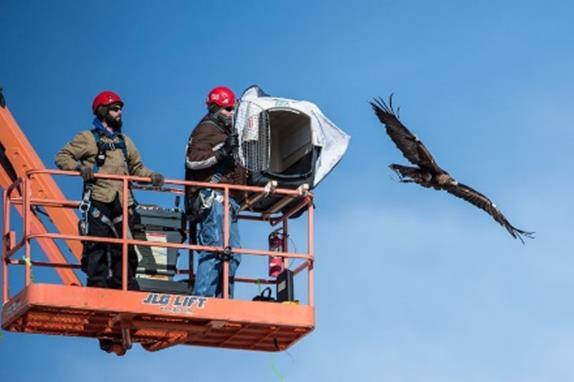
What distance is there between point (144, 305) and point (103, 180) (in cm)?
173

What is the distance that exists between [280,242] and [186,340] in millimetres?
2044

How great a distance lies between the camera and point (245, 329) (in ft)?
83.8

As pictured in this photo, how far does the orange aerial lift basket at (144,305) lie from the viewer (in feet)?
79.4

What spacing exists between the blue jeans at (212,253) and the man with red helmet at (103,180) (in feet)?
3.16

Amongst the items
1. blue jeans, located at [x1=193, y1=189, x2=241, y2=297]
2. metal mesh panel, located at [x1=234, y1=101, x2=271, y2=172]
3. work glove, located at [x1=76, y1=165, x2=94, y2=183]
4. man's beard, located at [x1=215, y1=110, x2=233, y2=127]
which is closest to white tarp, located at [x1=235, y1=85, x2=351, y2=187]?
metal mesh panel, located at [x1=234, y1=101, x2=271, y2=172]

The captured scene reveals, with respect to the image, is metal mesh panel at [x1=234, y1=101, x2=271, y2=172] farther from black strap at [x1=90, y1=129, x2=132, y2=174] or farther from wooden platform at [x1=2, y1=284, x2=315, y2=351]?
wooden platform at [x1=2, y1=284, x2=315, y2=351]

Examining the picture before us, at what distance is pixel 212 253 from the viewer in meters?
25.0

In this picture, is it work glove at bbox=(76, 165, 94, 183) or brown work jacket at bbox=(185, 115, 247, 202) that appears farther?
brown work jacket at bbox=(185, 115, 247, 202)

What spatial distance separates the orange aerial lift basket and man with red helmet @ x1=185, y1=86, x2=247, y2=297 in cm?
17

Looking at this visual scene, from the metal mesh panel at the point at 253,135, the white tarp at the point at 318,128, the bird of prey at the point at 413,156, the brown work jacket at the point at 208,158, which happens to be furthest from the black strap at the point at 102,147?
the bird of prey at the point at 413,156

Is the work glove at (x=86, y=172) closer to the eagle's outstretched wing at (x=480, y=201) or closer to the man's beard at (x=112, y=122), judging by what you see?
the man's beard at (x=112, y=122)

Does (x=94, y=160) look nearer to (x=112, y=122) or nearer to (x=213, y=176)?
(x=112, y=122)

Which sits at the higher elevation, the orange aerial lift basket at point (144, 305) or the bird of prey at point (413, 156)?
the bird of prey at point (413, 156)

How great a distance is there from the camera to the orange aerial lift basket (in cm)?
2420
